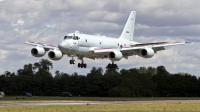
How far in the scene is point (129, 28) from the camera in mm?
104750

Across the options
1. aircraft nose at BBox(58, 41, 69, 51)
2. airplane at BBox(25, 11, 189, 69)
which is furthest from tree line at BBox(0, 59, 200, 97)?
aircraft nose at BBox(58, 41, 69, 51)

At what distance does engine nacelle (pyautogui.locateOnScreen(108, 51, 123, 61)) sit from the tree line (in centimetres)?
6097

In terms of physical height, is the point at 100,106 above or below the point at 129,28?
below

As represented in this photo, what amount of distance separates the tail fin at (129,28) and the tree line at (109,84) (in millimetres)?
41889

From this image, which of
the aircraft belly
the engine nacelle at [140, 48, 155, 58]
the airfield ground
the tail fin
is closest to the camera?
the airfield ground

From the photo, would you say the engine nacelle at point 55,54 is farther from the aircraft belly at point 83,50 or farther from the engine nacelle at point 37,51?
the aircraft belly at point 83,50

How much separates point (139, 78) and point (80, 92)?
30905 mm

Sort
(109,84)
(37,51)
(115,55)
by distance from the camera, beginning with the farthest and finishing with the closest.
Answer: (109,84)
(37,51)
(115,55)

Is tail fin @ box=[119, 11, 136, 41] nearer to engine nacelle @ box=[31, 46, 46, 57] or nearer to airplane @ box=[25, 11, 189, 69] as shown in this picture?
airplane @ box=[25, 11, 189, 69]

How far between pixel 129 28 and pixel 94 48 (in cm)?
2212

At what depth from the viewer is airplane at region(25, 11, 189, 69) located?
268ft

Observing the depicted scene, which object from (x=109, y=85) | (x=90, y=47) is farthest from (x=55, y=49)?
(x=109, y=85)

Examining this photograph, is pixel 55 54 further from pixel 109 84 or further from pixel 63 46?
pixel 109 84

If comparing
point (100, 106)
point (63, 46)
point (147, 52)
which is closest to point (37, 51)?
point (63, 46)
